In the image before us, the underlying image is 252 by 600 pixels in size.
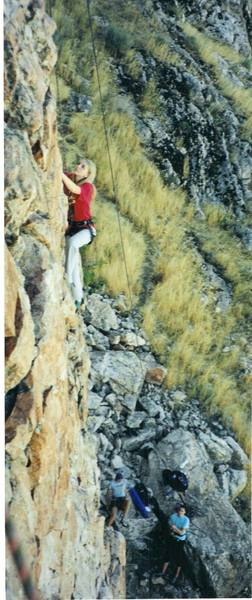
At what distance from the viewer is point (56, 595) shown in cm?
307

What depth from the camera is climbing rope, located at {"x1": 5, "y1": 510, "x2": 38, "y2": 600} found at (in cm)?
241

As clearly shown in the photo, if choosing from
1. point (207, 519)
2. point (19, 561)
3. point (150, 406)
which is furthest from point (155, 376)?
point (19, 561)

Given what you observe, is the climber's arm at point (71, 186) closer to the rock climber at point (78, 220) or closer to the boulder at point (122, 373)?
the rock climber at point (78, 220)

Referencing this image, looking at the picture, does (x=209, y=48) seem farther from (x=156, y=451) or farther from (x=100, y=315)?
(x=156, y=451)

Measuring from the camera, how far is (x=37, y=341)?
9.78 feet

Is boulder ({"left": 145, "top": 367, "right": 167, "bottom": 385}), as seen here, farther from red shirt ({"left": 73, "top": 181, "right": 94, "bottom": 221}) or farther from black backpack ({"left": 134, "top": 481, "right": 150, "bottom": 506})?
red shirt ({"left": 73, "top": 181, "right": 94, "bottom": 221})

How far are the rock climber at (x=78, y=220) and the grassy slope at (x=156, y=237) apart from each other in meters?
2.75

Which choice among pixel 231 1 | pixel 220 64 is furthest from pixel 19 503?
pixel 231 1

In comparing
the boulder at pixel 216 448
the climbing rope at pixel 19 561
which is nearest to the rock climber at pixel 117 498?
the boulder at pixel 216 448

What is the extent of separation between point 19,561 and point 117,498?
2.84 m

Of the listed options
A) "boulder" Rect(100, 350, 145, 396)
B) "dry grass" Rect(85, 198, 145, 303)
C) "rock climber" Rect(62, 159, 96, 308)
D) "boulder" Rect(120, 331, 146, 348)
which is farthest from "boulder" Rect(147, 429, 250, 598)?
"rock climber" Rect(62, 159, 96, 308)

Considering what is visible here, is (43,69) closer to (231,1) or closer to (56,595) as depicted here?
(56,595)

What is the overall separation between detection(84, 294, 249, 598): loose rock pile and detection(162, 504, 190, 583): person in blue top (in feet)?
0.41

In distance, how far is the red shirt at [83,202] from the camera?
4.33m
